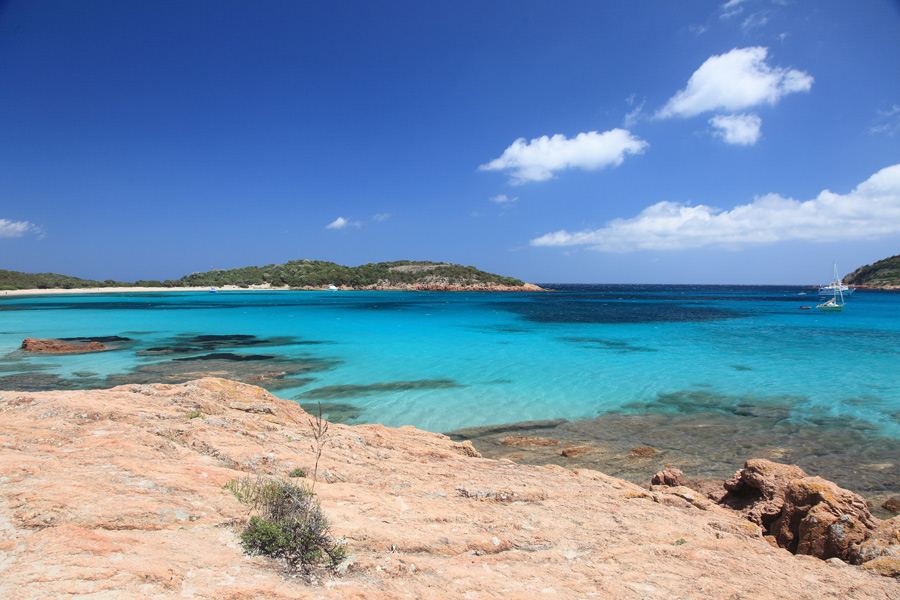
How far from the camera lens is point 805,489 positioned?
5781 mm

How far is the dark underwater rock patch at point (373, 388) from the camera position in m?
14.6

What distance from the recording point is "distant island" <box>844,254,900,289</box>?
135875mm

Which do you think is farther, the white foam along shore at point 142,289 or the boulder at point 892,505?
the white foam along shore at point 142,289

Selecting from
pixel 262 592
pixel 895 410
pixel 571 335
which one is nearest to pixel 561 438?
pixel 262 592

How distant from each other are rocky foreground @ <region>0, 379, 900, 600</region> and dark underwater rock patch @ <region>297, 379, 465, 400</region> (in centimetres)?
688

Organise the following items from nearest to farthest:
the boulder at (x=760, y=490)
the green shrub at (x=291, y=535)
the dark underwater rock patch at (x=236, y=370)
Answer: the green shrub at (x=291, y=535), the boulder at (x=760, y=490), the dark underwater rock patch at (x=236, y=370)

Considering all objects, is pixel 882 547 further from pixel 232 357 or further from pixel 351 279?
pixel 351 279

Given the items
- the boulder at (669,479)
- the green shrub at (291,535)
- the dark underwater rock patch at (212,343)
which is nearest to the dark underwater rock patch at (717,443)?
the boulder at (669,479)

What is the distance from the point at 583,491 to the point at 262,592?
194 inches

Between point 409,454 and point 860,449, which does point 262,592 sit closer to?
point 409,454

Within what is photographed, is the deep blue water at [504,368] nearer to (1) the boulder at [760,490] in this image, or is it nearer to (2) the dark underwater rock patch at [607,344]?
(2) the dark underwater rock patch at [607,344]

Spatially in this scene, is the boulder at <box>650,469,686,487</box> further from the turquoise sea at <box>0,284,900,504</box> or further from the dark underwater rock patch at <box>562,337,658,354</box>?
the dark underwater rock patch at <box>562,337,658,354</box>

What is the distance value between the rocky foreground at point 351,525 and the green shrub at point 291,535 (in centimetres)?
14

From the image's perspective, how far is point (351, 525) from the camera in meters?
4.54
